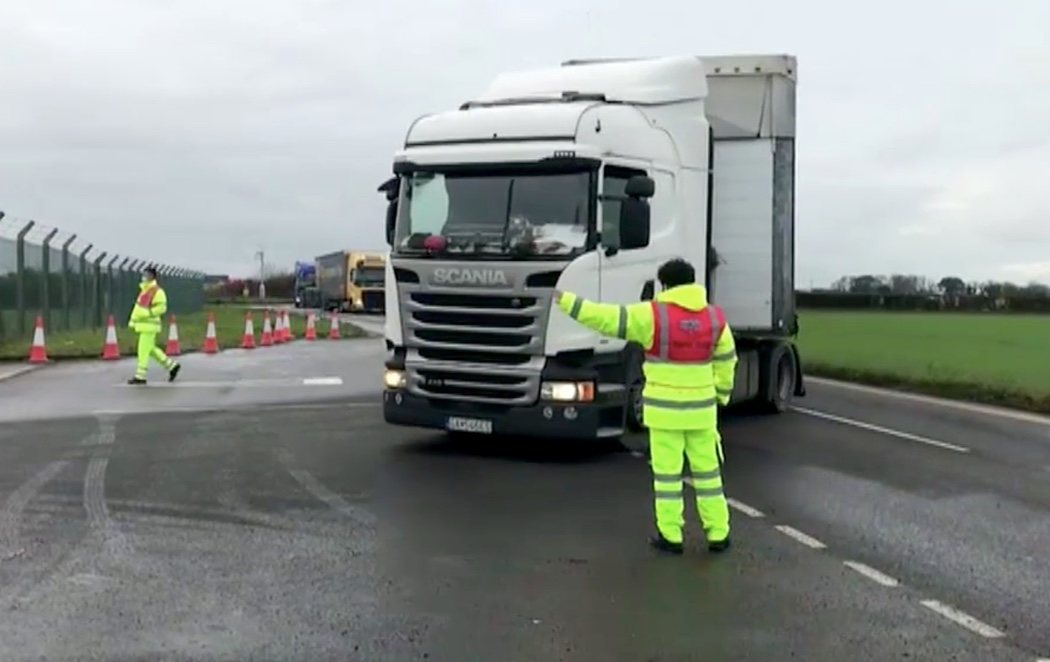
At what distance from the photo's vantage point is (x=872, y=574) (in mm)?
7012

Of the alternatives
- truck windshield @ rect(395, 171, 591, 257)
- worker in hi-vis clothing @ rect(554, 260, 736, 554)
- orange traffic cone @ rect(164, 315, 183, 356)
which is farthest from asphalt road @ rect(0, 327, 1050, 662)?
orange traffic cone @ rect(164, 315, 183, 356)

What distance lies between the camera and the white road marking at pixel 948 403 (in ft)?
54.8

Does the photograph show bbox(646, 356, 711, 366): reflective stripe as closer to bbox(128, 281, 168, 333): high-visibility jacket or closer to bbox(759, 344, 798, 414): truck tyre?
bbox(759, 344, 798, 414): truck tyre

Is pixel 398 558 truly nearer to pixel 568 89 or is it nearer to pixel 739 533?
pixel 739 533

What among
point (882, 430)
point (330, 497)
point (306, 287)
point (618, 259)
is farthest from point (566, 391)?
point (306, 287)

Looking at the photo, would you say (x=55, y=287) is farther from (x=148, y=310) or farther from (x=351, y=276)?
(x=351, y=276)

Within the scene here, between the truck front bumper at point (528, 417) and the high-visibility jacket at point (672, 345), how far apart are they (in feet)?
9.23

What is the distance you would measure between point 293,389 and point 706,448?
11.4 meters

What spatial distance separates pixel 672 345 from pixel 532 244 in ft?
10.4

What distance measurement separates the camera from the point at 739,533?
8.11 metres

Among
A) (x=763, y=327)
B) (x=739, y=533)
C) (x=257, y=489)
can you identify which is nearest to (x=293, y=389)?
(x=763, y=327)

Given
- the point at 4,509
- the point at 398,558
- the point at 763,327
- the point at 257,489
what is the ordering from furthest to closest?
the point at 763,327 → the point at 257,489 → the point at 4,509 → the point at 398,558

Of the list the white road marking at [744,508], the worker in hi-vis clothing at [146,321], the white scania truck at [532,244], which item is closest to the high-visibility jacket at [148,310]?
the worker in hi-vis clothing at [146,321]

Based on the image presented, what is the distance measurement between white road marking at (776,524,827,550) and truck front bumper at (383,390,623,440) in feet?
8.27
